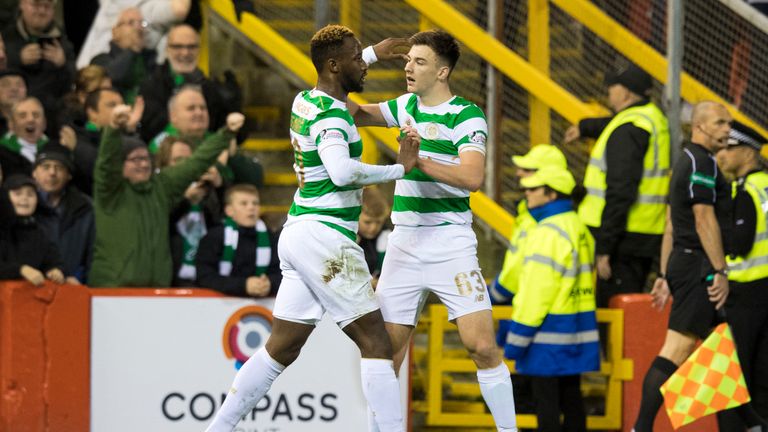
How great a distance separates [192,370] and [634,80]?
3.31 m

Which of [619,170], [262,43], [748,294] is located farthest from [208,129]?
[748,294]

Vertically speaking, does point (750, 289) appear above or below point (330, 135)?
below

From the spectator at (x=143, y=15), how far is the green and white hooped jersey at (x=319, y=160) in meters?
3.74

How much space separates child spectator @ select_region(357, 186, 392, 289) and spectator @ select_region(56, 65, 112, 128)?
2051 mm

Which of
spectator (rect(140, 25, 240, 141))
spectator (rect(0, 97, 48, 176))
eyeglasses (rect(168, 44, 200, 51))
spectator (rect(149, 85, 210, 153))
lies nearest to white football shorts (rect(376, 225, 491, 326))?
spectator (rect(149, 85, 210, 153))

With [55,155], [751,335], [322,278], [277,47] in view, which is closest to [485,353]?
[322,278]

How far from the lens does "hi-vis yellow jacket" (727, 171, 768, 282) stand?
8.44m

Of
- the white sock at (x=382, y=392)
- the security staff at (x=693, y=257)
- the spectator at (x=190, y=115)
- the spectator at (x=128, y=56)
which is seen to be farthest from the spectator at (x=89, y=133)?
Answer: the security staff at (x=693, y=257)

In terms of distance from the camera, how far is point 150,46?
10555 millimetres

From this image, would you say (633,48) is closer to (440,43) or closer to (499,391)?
(440,43)

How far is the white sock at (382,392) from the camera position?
22.2 feet

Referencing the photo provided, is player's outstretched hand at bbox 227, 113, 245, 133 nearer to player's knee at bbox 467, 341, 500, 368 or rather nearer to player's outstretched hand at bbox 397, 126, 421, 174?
player's outstretched hand at bbox 397, 126, 421, 174

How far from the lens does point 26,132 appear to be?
9492 mm

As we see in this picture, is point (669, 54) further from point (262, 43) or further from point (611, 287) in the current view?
point (262, 43)
